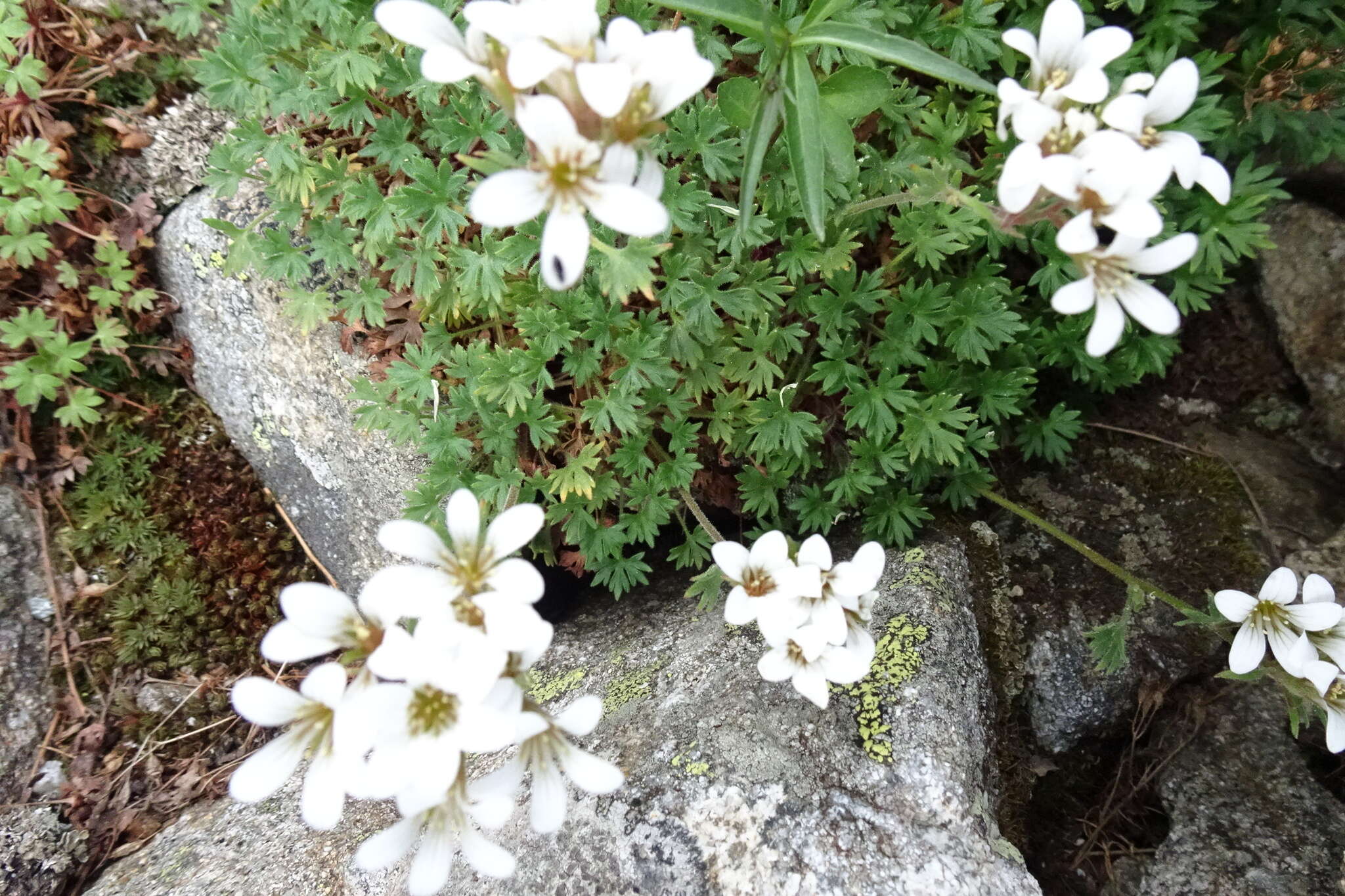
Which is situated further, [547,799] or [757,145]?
[757,145]

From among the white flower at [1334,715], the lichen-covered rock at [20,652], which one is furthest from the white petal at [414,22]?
the lichen-covered rock at [20,652]

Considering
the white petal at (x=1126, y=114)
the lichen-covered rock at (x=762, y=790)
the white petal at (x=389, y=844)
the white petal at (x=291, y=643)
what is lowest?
the lichen-covered rock at (x=762, y=790)

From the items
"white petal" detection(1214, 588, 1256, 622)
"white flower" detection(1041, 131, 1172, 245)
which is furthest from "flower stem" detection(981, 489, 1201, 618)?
"white flower" detection(1041, 131, 1172, 245)

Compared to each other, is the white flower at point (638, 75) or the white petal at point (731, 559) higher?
the white flower at point (638, 75)

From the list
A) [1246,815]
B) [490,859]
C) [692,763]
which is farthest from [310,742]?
[1246,815]

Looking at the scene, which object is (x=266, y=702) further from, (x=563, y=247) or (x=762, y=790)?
(x=762, y=790)

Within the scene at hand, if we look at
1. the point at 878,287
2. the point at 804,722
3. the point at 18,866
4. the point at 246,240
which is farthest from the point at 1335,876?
the point at 18,866

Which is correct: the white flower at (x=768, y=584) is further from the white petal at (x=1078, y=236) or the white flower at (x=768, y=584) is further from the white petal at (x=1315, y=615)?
the white petal at (x=1315, y=615)
